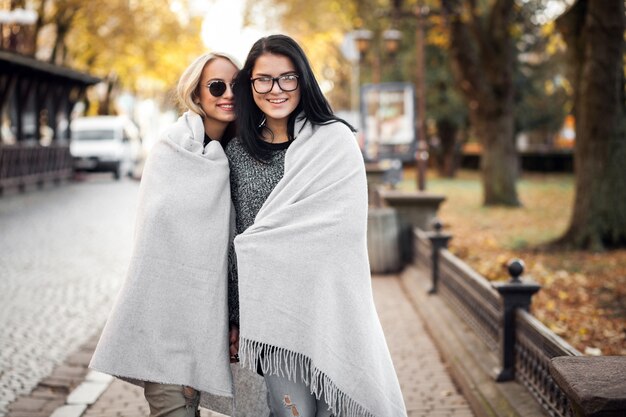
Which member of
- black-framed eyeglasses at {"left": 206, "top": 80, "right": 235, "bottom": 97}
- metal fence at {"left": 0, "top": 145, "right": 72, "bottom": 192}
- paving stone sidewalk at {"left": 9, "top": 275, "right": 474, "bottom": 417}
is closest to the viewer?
black-framed eyeglasses at {"left": 206, "top": 80, "right": 235, "bottom": 97}

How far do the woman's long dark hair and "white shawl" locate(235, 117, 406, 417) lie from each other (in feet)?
0.28

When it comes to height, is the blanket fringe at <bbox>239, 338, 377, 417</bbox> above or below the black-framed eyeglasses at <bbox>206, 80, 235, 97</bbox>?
below

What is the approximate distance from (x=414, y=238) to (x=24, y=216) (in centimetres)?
1032

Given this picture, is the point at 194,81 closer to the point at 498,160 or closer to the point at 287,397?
the point at 287,397

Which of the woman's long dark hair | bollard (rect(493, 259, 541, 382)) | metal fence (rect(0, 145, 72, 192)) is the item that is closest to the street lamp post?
metal fence (rect(0, 145, 72, 192))

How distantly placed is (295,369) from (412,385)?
3034 millimetres

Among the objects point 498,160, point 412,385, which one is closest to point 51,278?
point 412,385

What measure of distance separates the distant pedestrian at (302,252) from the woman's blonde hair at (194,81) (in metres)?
0.22

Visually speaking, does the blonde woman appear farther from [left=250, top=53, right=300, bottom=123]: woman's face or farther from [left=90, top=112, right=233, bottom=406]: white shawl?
[left=250, top=53, right=300, bottom=123]: woman's face

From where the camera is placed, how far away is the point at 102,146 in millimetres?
34125

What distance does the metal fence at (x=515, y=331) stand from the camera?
15.3 feet

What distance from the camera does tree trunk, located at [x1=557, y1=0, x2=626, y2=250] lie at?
1137 centimetres

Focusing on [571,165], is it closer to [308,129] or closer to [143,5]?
[143,5]

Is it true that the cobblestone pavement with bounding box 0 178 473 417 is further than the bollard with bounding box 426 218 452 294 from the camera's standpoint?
No
